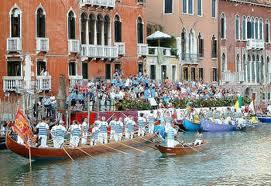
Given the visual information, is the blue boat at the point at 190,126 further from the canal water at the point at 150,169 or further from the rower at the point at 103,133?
the rower at the point at 103,133

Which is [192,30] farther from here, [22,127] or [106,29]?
[22,127]

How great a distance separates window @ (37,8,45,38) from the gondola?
8.91m

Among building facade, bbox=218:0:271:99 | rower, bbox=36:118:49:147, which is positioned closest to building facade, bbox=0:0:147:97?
rower, bbox=36:118:49:147

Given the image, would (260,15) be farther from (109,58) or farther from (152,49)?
(109,58)

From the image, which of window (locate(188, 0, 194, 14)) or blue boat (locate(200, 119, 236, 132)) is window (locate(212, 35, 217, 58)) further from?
blue boat (locate(200, 119, 236, 132))

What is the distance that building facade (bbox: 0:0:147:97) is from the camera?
40.4 m

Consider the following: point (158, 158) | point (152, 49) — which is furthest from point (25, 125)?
point (152, 49)

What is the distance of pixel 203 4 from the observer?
184 feet

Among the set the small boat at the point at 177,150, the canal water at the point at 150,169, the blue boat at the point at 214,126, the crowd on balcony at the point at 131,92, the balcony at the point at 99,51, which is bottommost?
the canal water at the point at 150,169

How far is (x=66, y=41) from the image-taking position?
42.8 m

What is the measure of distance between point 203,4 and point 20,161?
2786cm

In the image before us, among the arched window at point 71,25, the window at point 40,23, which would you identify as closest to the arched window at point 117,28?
the arched window at point 71,25

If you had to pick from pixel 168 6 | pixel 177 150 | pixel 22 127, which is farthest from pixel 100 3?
pixel 22 127

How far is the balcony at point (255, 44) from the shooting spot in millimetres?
→ 61125
